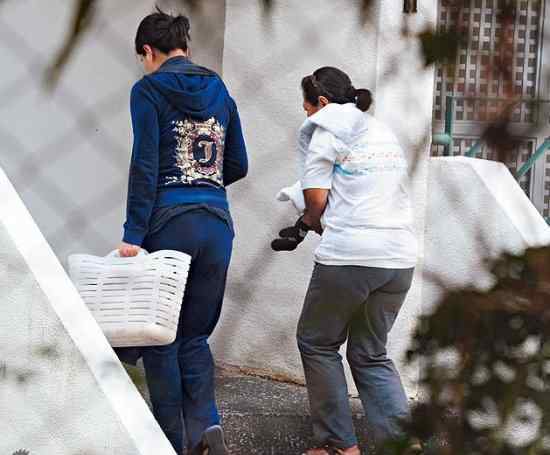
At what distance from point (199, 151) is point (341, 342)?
3.90 feet

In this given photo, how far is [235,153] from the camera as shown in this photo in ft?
16.2

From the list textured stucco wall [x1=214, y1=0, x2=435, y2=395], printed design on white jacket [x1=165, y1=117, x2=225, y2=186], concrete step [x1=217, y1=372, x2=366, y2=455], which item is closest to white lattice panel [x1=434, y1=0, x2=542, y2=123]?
textured stucco wall [x1=214, y1=0, x2=435, y2=395]

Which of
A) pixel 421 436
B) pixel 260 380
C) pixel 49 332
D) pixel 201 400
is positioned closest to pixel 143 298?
pixel 49 332

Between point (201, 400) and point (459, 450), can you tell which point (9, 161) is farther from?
point (459, 450)

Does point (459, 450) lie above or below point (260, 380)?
above

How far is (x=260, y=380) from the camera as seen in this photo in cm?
630

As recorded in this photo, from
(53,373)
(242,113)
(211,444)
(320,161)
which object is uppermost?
(242,113)

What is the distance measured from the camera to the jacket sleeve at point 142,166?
13.9 feet

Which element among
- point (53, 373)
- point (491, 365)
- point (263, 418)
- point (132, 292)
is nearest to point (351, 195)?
point (132, 292)

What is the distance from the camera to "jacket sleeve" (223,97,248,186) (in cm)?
491

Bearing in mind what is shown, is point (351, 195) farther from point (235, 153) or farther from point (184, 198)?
point (184, 198)

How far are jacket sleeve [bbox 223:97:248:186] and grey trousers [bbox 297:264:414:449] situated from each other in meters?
0.53

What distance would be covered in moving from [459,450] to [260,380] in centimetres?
483

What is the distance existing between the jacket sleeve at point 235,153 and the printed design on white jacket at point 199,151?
10 centimetres
